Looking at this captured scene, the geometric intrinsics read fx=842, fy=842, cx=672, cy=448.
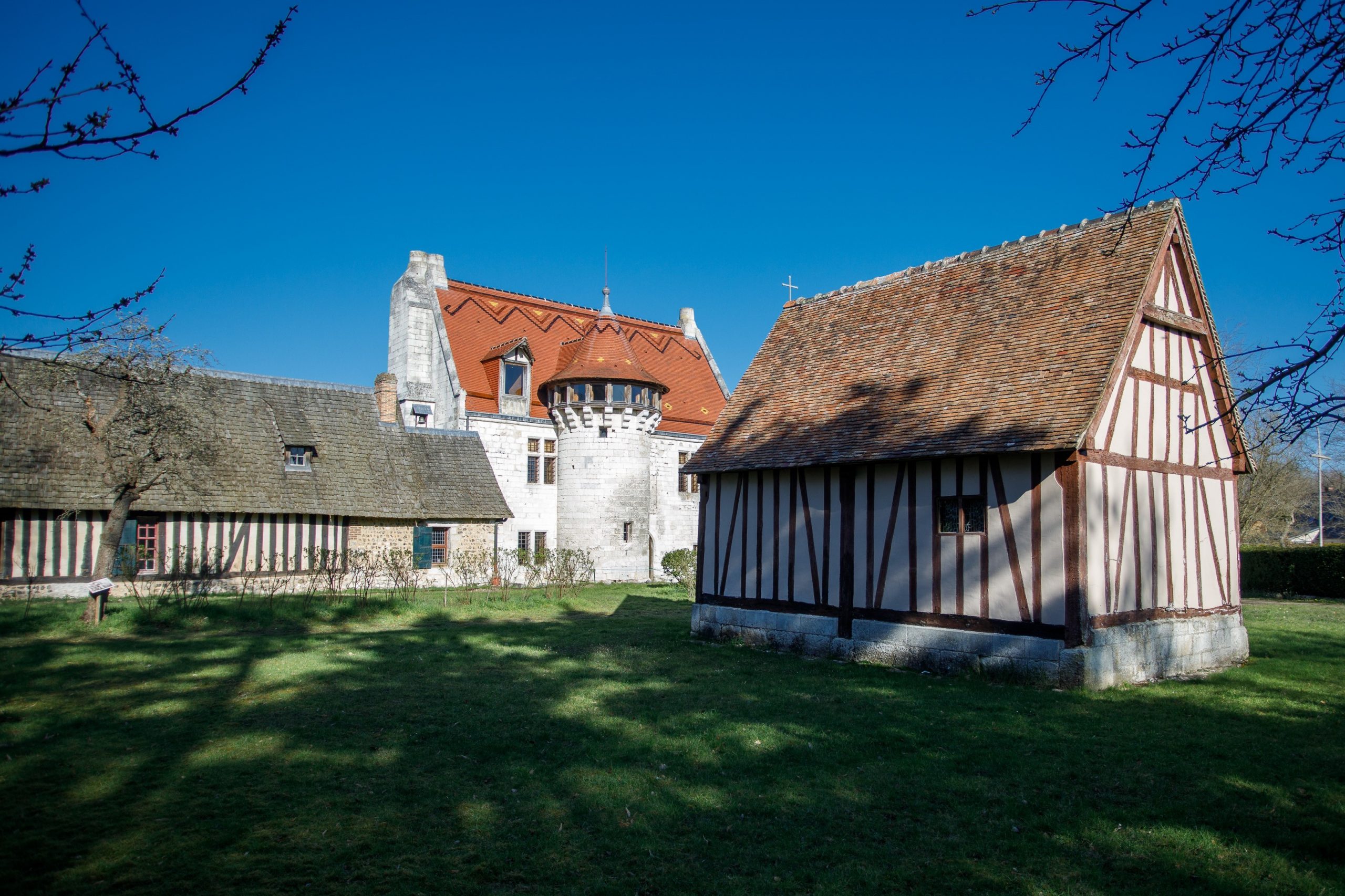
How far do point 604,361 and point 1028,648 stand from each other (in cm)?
1970

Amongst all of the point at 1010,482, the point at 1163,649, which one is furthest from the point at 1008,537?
the point at 1163,649

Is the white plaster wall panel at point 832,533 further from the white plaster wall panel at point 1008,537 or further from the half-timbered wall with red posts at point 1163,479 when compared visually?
the half-timbered wall with red posts at point 1163,479

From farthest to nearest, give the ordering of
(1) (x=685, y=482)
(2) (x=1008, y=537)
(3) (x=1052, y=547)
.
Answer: (1) (x=685, y=482) < (2) (x=1008, y=537) < (3) (x=1052, y=547)

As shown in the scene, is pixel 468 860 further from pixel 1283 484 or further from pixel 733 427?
pixel 1283 484

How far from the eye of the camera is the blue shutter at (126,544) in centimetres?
1947

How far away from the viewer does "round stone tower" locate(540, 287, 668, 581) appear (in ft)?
91.2

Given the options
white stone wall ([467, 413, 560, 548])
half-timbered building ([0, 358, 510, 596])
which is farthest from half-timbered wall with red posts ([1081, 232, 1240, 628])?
white stone wall ([467, 413, 560, 548])

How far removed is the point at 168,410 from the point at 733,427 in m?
10.1

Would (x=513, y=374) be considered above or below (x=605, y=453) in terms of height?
above

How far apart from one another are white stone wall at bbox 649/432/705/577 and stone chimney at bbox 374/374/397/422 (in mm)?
9279

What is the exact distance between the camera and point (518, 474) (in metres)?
28.6

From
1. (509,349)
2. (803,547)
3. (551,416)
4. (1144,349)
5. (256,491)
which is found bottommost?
(803,547)

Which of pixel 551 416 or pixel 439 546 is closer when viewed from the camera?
pixel 439 546

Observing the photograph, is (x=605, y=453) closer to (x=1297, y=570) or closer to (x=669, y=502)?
(x=669, y=502)
